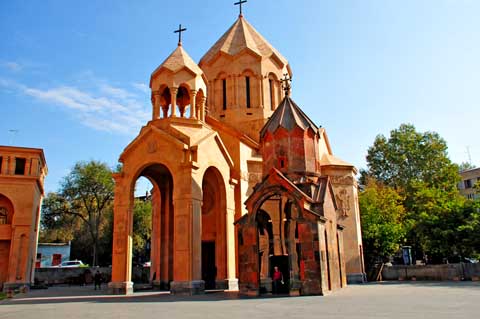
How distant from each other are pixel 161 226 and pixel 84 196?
18.8m

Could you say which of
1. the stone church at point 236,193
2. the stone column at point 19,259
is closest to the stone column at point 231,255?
the stone church at point 236,193

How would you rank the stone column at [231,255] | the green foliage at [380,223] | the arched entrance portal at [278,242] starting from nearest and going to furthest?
the arched entrance portal at [278,242]
the stone column at [231,255]
the green foliage at [380,223]

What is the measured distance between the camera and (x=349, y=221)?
2208 cm

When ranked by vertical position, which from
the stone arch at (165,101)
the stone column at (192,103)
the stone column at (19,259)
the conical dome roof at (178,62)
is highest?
the conical dome roof at (178,62)

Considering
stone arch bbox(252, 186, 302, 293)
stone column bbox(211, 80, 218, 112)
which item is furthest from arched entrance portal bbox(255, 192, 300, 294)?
stone column bbox(211, 80, 218, 112)

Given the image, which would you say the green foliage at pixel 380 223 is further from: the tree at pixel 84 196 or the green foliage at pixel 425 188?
the tree at pixel 84 196

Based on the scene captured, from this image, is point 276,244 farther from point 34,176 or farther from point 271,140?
point 34,176

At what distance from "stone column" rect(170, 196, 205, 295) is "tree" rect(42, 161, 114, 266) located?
2158 cm

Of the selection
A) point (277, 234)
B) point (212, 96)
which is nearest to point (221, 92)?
point (212, 96)

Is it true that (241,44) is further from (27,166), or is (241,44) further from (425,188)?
(425,188)

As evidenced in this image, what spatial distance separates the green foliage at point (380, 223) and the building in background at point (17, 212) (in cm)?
2113

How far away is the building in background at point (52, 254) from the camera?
119 ft

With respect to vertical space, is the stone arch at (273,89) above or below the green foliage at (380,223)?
above

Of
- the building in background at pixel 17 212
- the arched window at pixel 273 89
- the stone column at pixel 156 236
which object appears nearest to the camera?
the stone column at pixel 156 236
